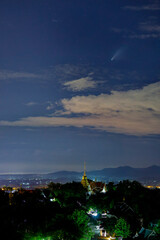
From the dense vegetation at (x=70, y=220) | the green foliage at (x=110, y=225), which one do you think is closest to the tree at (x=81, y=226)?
the dense vegetation at (x=70, y=220)

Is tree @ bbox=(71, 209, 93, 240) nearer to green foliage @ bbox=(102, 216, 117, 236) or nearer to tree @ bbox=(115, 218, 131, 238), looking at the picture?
tree @ bbox=(115, 218, 131, 238)

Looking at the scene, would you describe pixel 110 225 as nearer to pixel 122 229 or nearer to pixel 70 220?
pixel 122 229

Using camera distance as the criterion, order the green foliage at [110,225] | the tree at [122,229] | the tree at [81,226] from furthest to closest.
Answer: the green foliage at [110,225] → the tree at [122,229] → the tree at [81,226]

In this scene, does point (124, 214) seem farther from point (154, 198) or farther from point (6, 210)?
point (6, 210)

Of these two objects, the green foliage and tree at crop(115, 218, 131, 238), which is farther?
the green foliage

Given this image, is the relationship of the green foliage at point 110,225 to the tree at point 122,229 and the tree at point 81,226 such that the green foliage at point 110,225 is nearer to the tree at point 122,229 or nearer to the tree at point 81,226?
the tree at point 122,229

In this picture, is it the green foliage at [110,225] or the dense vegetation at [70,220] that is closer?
the dense vegetation at [70,220]

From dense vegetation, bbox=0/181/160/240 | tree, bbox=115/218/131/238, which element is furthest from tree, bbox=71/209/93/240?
tree, bbox=115/218/131/238

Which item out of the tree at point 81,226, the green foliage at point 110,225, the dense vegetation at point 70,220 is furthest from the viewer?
the green foliage at point 110,225

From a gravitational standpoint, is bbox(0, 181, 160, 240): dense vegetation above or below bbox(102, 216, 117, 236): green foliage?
above

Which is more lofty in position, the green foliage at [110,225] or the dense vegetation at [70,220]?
the dense vegetation at [70,220]

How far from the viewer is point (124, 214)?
32.5 metres

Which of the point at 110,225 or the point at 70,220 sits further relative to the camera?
the point at 110,225

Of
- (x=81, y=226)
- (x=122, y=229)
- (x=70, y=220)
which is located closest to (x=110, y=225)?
(x=122, y=229)
